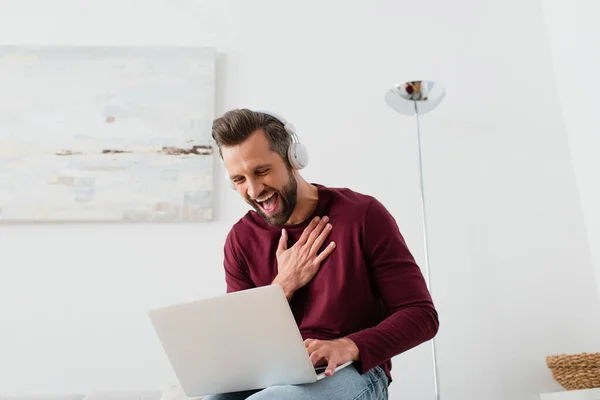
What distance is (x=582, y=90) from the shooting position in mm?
2301

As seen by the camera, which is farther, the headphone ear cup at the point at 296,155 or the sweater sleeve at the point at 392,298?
the headphone ear cup at the point at 296,155

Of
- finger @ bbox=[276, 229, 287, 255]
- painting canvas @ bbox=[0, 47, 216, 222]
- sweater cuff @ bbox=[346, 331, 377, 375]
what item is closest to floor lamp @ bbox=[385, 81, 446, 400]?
painting canvas @ bbox=[0, 47, 216, 222]

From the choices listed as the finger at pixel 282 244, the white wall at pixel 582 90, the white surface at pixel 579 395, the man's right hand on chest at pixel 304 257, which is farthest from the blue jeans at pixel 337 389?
the white wall at pixel 582 90

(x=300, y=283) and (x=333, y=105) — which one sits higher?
(x=333, y=105)

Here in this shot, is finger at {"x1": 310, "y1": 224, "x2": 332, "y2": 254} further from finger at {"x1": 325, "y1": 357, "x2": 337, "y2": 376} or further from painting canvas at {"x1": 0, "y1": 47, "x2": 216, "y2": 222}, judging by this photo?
painting canvas at {"x1": 0, "y1": 47, "x2": 216, "y2": 222}

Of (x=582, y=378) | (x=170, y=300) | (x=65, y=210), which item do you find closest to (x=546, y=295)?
(x=582, y=378)

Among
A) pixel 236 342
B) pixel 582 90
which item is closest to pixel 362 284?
pixel 236 342

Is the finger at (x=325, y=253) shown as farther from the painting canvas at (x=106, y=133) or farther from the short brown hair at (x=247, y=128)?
the painting canvas at (x=106, y=133)

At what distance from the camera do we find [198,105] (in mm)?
2479

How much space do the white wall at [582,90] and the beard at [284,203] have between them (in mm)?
1331

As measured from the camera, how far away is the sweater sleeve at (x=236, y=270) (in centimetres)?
159

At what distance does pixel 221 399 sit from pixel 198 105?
1.51m

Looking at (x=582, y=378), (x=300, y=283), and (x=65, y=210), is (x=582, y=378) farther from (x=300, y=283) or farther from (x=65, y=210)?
(x=65, y=210)

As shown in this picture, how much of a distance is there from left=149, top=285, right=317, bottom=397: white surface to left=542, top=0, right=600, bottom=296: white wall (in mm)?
1655
